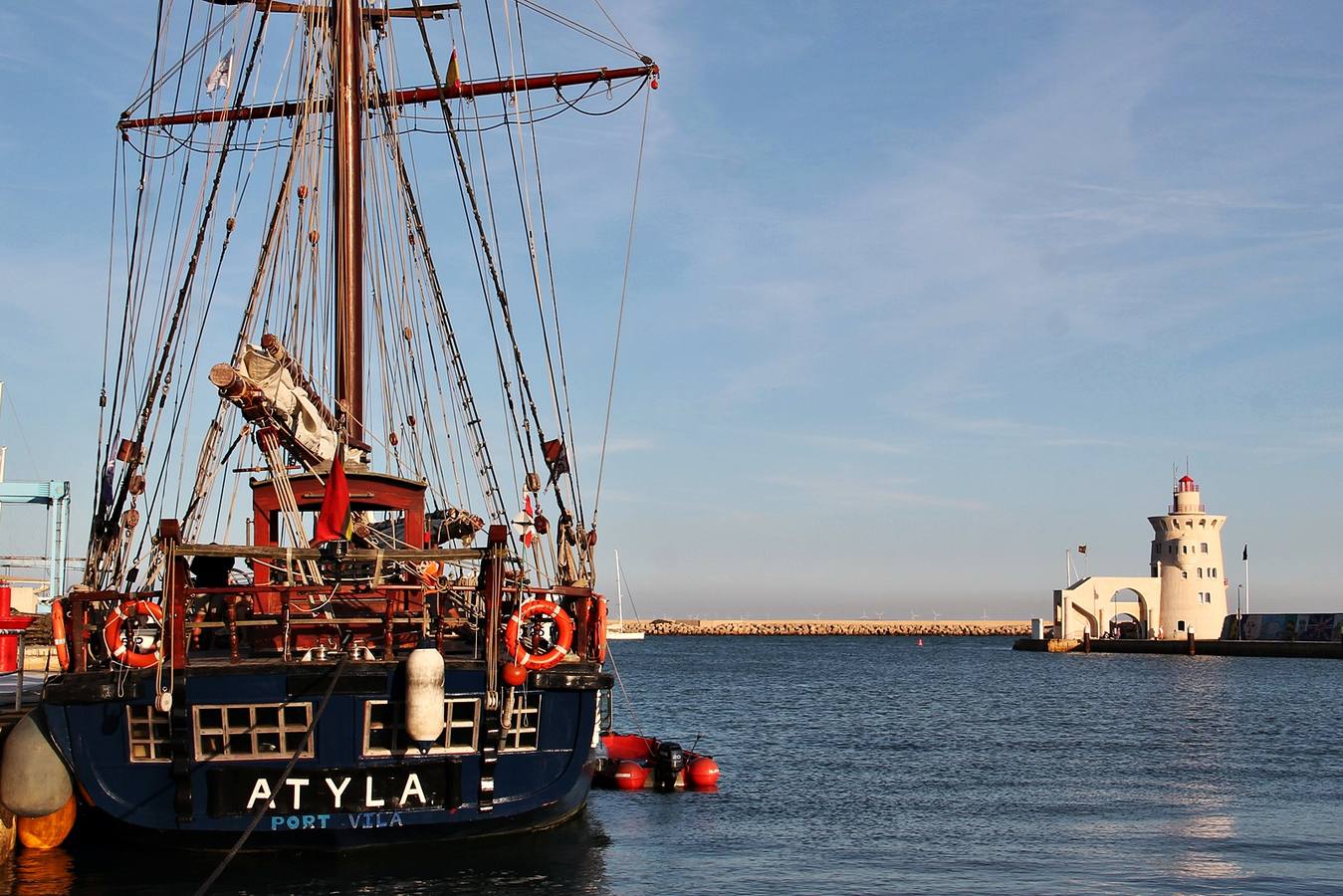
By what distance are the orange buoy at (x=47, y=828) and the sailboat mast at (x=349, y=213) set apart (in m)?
9.29

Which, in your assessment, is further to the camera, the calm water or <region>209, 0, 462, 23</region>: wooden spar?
<region>209, 0, 462, 23</region>: wooden spar

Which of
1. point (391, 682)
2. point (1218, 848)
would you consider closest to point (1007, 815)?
point (1218, 848)

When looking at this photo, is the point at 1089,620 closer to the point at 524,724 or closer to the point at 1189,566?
the point at 1189,566

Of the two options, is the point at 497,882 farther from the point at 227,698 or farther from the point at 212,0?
the point at 212,0

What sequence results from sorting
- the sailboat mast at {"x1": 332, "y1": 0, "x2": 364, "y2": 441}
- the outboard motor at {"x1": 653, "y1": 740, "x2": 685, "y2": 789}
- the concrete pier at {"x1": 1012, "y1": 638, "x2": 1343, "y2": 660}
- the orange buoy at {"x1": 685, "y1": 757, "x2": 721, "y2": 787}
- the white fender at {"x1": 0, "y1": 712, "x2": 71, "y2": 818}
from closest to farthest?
the white fender at {"x1": 0, "y1": 712, "x2": 71, "y2": 818}, the sailboat mast at {"x1": 332, "y1": 0, "x2": 364, "y2": 441}, the outboard motor at {"x1": 653, "y1": 740, "x2": 685, "y2": 789}, the orange buoy at {"x1": 685, "y1": 757, "x2": 721, "y2": 787}, the concrete pier at {"x1": 1012, "y1": 638, "x2": 1343, "y2": 660}

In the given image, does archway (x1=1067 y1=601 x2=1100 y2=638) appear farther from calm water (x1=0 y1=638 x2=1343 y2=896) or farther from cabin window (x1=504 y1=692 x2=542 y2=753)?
cabin window (x1=504 y1=692 x2=542 y2=753)

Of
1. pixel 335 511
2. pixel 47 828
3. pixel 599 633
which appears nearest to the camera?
pixel 335 511

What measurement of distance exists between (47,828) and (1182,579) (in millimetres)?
113254

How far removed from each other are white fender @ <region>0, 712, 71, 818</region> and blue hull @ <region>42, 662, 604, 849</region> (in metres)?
0.49

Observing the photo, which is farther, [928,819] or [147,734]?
[928,819]

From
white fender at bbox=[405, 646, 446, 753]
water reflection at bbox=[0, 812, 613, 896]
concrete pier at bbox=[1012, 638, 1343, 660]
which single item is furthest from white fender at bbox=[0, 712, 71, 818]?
concrete pier at bbox=[1012, 638, 1343, 660]

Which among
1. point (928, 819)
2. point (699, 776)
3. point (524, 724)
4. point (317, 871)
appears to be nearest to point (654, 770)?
point (699, 776)

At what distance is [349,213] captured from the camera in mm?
30078

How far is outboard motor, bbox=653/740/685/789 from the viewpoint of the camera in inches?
1305
